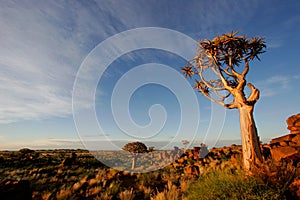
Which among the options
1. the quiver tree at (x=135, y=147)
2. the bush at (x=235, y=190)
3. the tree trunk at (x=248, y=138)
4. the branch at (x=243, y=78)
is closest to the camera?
the bush at (x=235, y=190)

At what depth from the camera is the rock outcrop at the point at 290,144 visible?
9125 millimetres

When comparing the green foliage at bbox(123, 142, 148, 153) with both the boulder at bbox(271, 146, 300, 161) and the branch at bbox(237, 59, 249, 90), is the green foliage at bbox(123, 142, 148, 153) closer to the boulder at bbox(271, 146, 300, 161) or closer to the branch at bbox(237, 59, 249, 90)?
the boulder at bbox(271, 146, 300, 161)

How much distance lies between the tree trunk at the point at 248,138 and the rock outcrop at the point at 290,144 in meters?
2.32

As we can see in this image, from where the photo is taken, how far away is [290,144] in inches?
432

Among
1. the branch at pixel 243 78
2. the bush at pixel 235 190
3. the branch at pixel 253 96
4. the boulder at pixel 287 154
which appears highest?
the branch at pixel 243 78

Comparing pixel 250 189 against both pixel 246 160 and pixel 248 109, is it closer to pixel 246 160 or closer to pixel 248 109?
pixel 246 160

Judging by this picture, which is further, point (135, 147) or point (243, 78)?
point (135, 147)

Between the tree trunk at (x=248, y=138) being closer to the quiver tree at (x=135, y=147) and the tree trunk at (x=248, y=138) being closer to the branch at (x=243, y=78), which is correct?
the branch at (x=243, y=78)

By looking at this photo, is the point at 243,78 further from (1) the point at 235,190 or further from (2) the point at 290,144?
(1) the point at 235,190

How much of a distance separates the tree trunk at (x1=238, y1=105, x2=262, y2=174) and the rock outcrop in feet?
7.60

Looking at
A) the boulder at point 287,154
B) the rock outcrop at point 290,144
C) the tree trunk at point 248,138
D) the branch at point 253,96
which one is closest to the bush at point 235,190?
the tree trunk at point 248,138

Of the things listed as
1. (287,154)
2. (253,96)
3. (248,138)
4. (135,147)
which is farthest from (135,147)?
(253,96)

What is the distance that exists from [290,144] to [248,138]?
5.02 meters

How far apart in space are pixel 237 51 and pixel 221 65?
1.19 meters
